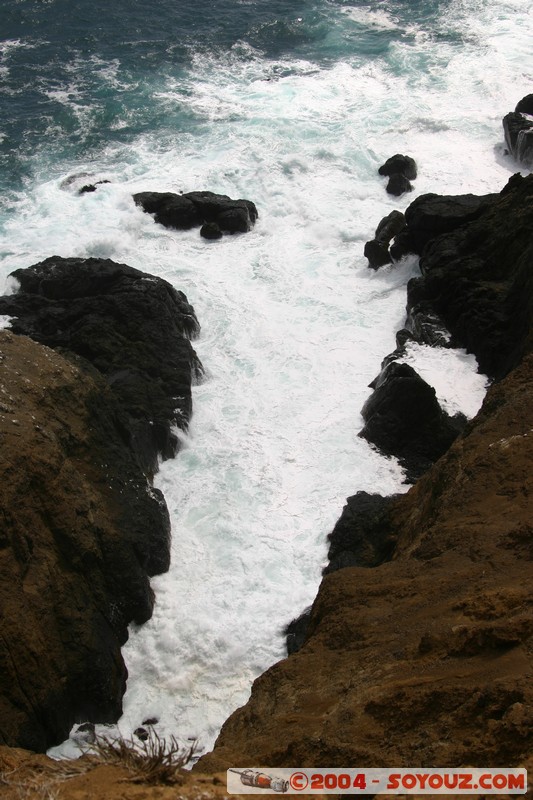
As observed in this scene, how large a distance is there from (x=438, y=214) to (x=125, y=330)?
9.59 metres

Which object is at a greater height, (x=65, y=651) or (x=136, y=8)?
(x=136, y=8)

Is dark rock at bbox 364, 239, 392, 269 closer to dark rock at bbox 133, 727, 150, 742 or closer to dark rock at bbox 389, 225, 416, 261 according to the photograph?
dark rock at bbox 389, 225, 416, 261

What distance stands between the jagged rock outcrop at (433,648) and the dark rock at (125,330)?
7018 millimetres

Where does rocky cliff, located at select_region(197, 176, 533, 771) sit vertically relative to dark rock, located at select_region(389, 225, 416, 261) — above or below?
above

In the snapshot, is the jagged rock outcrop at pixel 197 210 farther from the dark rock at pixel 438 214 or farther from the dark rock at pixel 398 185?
the dark rock at pixel 438 214

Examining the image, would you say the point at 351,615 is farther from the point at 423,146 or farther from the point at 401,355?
the point at 423,146

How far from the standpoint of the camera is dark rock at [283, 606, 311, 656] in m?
12.1

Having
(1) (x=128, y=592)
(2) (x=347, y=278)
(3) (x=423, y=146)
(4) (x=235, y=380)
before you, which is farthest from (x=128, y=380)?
(3) (x=423, y=146)

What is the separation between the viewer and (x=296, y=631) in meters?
12.4

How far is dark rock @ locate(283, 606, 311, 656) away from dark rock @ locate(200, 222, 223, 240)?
14.5 meters

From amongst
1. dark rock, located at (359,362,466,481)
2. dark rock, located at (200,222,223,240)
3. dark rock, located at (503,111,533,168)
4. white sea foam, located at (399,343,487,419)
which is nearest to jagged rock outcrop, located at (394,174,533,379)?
white sea foam, located at (399,343,487,419)

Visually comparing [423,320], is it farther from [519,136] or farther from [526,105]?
[526,105]

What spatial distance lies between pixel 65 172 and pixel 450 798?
26.3m

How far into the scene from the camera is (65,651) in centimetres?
1062
